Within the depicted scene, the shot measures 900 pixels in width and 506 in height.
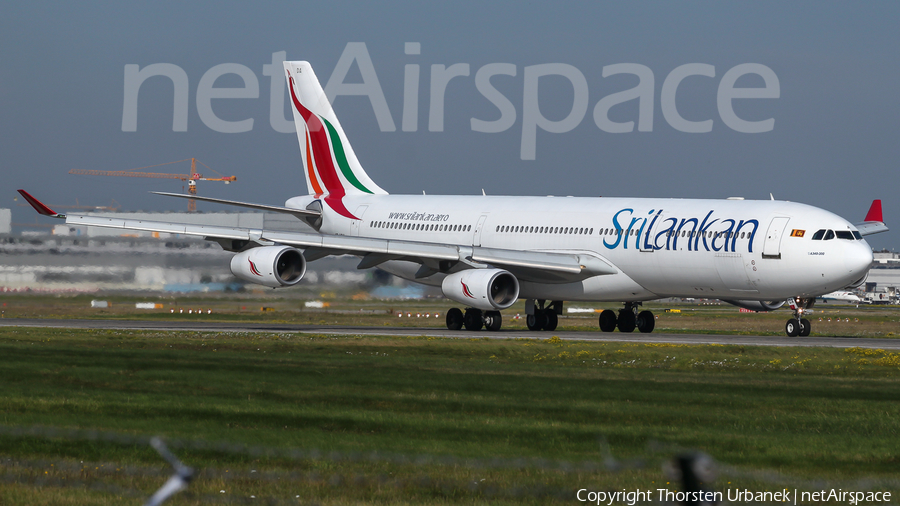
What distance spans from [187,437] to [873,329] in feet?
133

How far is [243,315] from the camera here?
49062 millimetres

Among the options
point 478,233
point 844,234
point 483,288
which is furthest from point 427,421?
point 478,233

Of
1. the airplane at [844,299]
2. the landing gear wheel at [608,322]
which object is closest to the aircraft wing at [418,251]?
the landing gear wheel at [608,322]

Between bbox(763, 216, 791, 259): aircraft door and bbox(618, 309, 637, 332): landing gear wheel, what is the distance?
7.93 m

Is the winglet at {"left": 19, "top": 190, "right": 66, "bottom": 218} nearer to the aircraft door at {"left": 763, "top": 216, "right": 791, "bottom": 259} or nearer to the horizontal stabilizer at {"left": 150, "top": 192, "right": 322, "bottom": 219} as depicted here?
the horizontal stabilizer at {"left": 150, "top": 192, "right": 322, "bottom": 219}

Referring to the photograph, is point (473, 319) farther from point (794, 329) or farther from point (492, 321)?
point (794, 329)

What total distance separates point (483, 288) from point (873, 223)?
621 inches

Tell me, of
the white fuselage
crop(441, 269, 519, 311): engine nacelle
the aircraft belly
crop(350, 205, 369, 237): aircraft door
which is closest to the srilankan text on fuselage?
the white fuselage

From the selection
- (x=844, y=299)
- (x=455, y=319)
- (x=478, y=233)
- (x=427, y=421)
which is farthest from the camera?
(x=844, y=299)

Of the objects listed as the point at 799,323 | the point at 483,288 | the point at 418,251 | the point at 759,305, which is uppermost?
the point at 418,251

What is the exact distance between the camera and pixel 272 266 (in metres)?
34.4

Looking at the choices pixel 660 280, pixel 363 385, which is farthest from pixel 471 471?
pixel 660 280

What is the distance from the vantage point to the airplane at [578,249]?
3131 cm

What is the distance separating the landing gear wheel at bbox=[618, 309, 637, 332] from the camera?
38406mm
